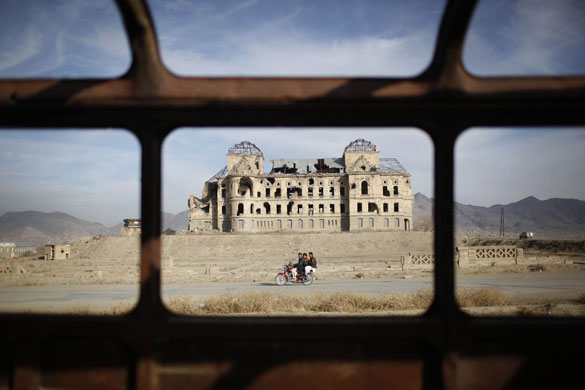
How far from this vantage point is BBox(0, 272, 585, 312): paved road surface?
41.0 feet

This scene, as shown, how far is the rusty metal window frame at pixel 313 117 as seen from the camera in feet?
7.57

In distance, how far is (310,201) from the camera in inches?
2393

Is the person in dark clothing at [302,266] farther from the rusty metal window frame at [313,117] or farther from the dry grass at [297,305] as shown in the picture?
the rusty metal window frame at [313,117]

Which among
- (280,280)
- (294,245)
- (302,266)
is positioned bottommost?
(294,245)

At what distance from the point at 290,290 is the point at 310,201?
153ft

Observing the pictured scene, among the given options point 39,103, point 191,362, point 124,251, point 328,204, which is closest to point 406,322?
point 191,362

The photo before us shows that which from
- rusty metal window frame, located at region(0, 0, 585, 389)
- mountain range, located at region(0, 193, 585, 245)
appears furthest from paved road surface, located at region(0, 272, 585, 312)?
mountain range, located at region(0, 193, 585, 245)

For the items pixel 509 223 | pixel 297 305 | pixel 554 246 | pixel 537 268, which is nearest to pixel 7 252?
pixel 297 305

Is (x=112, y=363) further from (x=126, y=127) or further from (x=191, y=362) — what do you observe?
(x=126, y=127)

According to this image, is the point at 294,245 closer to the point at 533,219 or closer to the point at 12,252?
the point at 12,252

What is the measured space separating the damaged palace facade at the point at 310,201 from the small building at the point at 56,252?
816 inches

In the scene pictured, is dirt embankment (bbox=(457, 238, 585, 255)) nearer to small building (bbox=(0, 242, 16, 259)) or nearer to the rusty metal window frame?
the rusty metal window frame

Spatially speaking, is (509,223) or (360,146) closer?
(360,146)

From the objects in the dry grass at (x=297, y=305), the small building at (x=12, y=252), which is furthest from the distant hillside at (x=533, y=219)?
the dry grass at (x=297, y=305)
